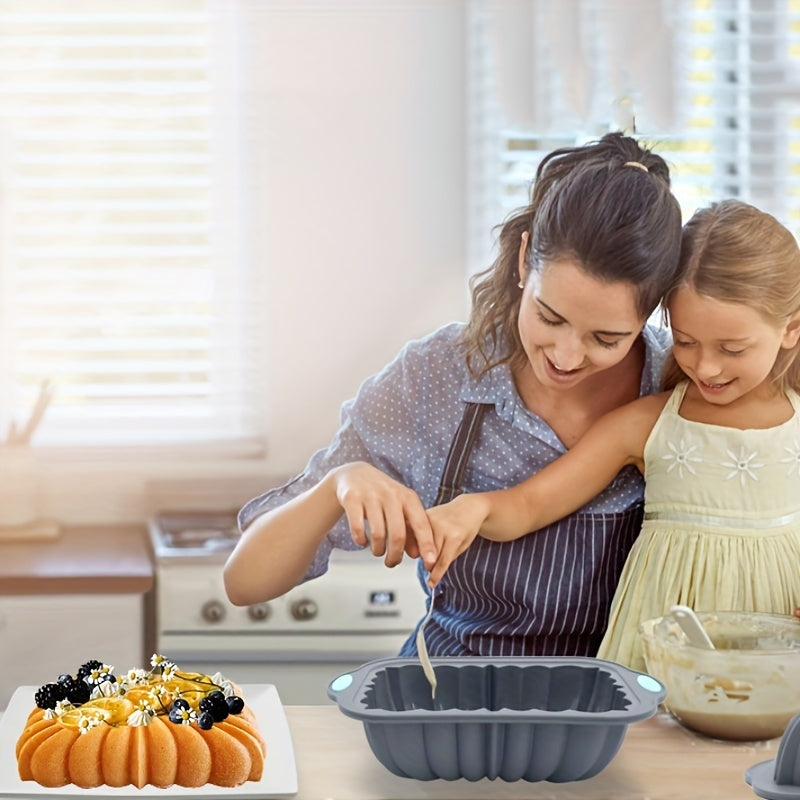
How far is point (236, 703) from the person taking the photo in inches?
49.0

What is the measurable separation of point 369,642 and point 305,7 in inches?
58.8

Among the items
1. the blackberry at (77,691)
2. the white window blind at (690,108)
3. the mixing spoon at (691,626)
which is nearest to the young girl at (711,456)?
the mixing spoon at (691,626)

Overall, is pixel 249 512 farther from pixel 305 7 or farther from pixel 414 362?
pixel 305 7

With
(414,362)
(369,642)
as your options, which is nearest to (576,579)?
(414,362)

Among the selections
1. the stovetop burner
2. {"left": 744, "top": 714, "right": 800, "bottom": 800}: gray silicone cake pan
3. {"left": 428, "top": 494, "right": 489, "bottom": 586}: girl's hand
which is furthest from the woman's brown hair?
the stovetop burner

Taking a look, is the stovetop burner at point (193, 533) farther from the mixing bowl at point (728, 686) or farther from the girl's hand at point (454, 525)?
the mixing bowl at point (728, 686)

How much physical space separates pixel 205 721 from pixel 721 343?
751mm

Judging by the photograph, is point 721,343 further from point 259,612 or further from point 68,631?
point 68,631

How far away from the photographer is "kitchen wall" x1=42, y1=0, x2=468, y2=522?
10.1 feet

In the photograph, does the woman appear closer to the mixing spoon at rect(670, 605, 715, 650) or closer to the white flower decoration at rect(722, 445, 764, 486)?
the white flower decoration at rect(722, 445, 764, 486)

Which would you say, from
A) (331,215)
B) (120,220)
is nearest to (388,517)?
(331,215)

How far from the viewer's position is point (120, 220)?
312 centimetres

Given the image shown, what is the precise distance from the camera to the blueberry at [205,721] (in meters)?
1.19

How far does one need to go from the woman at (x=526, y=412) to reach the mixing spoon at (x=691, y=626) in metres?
0.32
